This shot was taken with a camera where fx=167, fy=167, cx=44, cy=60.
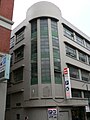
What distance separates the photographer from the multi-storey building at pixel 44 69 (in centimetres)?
2375

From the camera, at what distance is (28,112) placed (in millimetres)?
24047

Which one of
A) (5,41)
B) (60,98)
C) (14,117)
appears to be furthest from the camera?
(14,117)

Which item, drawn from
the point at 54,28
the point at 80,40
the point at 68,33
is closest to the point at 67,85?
the point at 54,28

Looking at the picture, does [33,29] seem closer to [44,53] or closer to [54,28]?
[54,28]

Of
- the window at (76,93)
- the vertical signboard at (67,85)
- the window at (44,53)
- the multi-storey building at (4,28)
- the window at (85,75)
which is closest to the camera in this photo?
the multi-storey building at (4,28)

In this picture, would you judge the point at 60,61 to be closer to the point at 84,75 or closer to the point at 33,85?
the point at 33,85

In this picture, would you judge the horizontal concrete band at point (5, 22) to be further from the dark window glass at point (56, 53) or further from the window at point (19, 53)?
the window at point (19, 53)

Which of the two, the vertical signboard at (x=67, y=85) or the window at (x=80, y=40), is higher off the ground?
the window at (x=80, y=40)

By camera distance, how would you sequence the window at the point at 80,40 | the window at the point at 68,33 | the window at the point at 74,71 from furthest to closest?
the window at the point at 80,40 < the window at the point at 68,33 < the window at the point at 74,71

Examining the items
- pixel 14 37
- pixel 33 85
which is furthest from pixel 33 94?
pixel 14 37

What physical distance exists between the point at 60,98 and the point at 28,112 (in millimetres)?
5026

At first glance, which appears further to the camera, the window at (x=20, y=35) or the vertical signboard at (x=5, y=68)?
the window at (x=20, y=35)

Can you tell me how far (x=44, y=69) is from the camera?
25.0 metres

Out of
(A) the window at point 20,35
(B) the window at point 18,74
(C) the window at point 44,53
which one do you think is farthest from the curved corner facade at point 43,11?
(B) the window at point 18,74
